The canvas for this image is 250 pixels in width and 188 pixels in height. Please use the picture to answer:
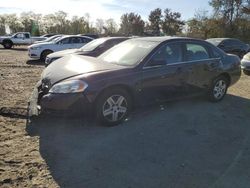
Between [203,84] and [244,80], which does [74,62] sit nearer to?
[203,84]

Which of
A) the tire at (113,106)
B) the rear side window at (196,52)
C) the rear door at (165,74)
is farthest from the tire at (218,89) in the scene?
the tire at (113,106)

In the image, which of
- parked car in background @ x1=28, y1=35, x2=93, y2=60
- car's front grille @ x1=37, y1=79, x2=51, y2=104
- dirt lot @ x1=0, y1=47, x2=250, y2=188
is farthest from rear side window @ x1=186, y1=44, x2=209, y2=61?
parked car in background @ x1=28, y1=35, x2=93, y2=60

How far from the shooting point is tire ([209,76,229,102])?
7.16m

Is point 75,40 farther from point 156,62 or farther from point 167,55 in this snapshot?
point 156,62

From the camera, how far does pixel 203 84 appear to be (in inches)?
271

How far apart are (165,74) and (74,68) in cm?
174

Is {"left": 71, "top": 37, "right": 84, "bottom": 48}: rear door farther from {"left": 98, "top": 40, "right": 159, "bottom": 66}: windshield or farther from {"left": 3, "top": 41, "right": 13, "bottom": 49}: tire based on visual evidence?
{"left": 3, "top": 41, "right": 13, "bottom": 49}: tire

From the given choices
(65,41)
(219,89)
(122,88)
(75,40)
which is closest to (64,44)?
(65,41)

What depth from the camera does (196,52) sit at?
6.72 meters

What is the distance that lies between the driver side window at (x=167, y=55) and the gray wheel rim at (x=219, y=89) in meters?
1.52

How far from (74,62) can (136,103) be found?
1.47 meters

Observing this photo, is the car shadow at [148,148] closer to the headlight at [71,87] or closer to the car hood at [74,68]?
the headlight at [71,87]

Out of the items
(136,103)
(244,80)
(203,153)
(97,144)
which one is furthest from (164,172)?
(244,80)

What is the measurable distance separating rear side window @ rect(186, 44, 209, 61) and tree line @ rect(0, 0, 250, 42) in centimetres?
3631
